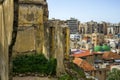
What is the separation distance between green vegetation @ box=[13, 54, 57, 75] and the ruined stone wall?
589mm

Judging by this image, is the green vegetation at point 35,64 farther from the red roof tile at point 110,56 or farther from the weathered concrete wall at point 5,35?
the red roof tile at point 110,56

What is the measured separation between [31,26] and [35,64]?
196 cm

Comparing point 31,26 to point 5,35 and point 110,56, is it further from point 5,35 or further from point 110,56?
point 110,56

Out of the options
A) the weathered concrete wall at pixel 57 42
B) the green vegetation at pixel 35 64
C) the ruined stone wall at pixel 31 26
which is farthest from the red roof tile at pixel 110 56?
the green vegetation at pixel 35 64

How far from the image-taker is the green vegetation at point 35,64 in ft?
49.2

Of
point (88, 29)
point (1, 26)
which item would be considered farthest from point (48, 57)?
point (88, 29)

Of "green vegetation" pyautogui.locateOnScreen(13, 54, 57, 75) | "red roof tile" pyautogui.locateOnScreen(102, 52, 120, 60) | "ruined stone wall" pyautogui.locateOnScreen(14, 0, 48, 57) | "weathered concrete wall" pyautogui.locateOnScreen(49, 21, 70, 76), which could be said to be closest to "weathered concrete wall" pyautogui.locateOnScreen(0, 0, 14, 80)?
"green vegetation" pyautogui.locateOnScreen(13, 54, 57, 75)

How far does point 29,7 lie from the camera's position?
1616cm

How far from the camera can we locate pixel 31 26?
1614 centimetres

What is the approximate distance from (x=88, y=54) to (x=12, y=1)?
46.4 meters

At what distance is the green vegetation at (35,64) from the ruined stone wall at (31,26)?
589 mm

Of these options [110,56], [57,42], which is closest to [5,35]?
[57,42]

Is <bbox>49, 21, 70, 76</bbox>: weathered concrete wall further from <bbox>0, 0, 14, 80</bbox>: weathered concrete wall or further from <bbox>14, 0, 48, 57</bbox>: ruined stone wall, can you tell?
<bbox>0, 0, 14, 80</bbox>: weathered concrete wall

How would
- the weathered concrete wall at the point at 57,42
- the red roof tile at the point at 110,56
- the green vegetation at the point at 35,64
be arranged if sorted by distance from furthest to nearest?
the red roof tile at the point at 110,56, the weathered concrete wall at the point at 57,42, the green vegetation at the point at 35,64
